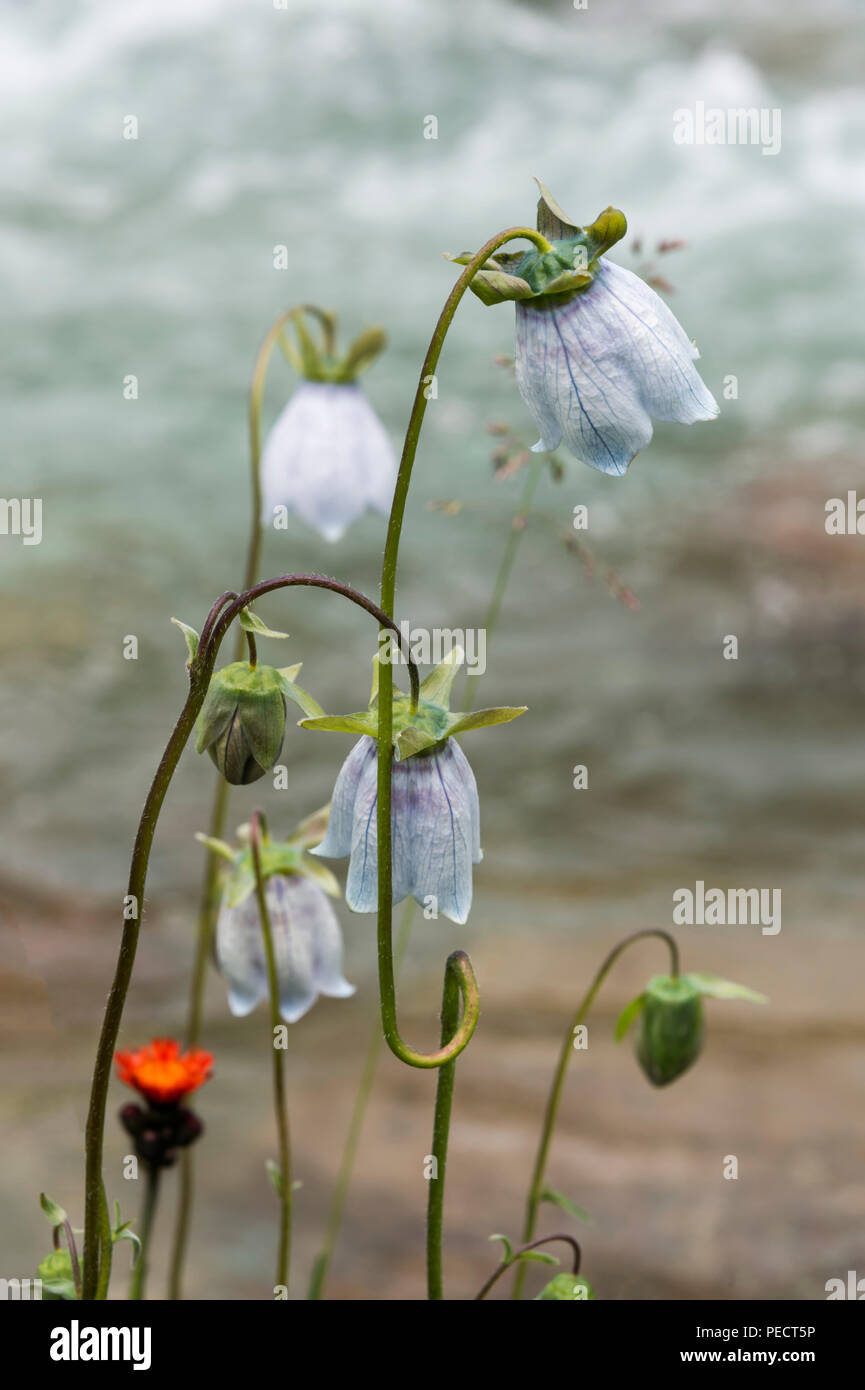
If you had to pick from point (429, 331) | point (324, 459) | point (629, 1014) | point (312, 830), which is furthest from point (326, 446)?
point (429, 331)

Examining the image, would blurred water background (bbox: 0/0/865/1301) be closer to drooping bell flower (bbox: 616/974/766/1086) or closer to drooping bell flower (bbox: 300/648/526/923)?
drooping bell flower (bbox: 616/974/766/1086)

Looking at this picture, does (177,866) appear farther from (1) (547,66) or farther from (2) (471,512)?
(1) (547,66)

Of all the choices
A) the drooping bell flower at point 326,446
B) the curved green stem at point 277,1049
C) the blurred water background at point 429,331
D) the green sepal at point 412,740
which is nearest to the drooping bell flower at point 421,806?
the green sepal at point 412,740

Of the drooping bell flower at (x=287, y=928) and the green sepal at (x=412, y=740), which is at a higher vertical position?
the green sepal at (x=412, y=740)

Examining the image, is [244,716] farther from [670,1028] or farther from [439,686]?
[670,1028]

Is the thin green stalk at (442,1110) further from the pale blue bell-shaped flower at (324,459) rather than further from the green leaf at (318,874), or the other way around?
the pale blue bell-shaped flower at (324,459)
